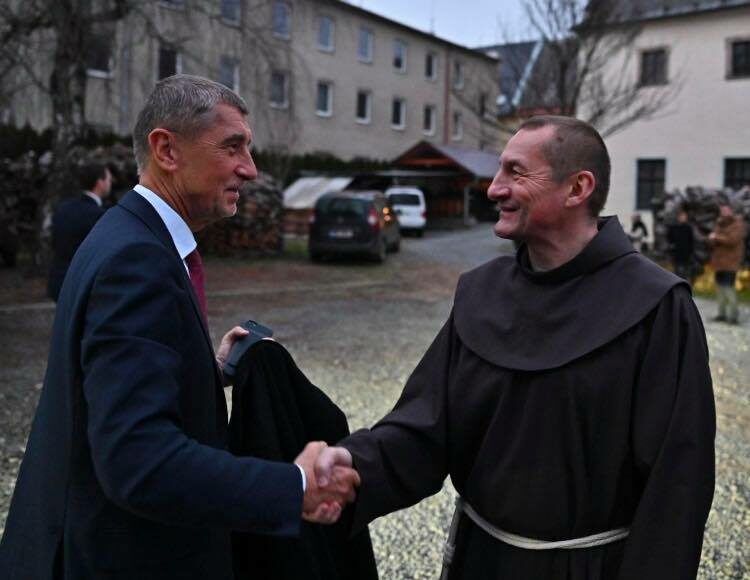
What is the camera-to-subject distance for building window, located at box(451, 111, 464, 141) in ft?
152

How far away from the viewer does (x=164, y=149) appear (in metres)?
1.89

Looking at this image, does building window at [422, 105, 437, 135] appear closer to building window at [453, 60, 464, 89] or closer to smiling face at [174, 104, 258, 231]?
building window at [453, 60, 464, 89]

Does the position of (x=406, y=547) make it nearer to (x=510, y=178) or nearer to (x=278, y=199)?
(x=510, y=178)

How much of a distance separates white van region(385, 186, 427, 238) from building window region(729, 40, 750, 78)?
11497 millimetres

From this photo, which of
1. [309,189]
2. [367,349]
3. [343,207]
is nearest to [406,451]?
[367,349]

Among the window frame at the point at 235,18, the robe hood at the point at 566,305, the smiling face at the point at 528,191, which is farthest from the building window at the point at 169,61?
the robe hood at the point at 566,305

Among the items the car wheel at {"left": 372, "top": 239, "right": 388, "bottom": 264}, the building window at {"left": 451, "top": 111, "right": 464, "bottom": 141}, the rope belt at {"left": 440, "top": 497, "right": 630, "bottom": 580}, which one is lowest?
the car wheel at {"left": 372, "top": 239, "right": 388, "bottom": 264}

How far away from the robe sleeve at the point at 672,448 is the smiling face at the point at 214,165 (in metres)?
1.10

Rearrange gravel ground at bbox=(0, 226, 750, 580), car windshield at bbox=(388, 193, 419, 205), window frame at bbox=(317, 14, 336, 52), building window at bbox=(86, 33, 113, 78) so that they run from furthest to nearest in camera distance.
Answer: window frame at bbox=(317, 14, 336, 52), car windshield at bbox=(388, 193, 419, 205), building window at bbox=(86, 33, 113, 78), gravel ground at bbox=(0, 226, 750, 580)

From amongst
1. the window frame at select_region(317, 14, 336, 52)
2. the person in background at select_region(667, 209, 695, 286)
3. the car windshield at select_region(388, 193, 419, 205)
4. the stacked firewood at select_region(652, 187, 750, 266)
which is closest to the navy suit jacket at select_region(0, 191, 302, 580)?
the person in background at select_region(667, 209, 695, 286)

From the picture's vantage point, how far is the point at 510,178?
→ 7.60 feet

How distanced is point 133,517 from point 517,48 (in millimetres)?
25771

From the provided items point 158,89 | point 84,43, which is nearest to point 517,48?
point 84,43

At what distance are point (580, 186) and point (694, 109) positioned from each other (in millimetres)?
29094
